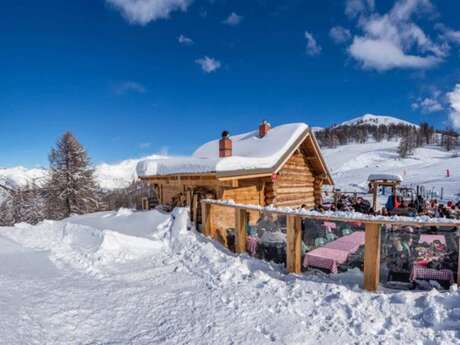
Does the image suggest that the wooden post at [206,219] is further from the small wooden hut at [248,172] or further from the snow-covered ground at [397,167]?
the snow-covered ground at [397,167]

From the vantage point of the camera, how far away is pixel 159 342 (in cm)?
356

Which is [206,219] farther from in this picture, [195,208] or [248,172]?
[248,172]

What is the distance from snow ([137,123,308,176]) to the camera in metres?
8.67

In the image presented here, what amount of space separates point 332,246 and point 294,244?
827 mm

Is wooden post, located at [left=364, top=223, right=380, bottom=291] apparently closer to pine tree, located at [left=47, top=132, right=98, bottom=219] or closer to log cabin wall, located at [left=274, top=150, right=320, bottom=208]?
log cabin wall, located at [left=274, top=150, right=320, bottom=208]

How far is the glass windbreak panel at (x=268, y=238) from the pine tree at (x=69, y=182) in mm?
19565

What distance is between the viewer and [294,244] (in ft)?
18.5

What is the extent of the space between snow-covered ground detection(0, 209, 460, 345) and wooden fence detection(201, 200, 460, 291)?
1.00ft

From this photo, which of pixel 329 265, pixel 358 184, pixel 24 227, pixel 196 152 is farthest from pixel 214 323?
pixel 358 184

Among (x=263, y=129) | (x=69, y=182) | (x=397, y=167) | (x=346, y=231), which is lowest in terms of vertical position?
(x=346, y=231)

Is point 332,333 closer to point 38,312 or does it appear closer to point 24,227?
point 38,312

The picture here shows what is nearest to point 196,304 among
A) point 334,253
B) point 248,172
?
point 334,253

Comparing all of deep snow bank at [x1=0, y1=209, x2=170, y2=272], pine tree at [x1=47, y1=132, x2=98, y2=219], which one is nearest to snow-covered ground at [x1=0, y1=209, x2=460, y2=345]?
deep snow bank at [x1=0, y1=209, x2=170, y2=272]

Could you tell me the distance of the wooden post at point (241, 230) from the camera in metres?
6.78
